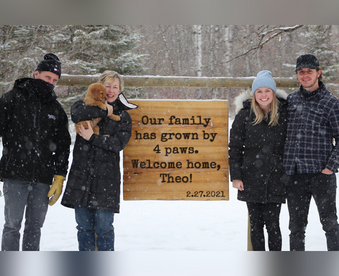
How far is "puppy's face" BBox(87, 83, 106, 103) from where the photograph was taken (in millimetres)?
2369

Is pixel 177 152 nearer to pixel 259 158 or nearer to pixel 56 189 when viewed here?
pixel 259 158

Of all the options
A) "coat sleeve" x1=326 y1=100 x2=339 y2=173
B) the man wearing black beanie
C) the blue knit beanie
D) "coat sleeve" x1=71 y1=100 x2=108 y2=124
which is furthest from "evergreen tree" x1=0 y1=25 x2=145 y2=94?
"coat sleeve" x1=326 y1=100 x2=339 y2=173

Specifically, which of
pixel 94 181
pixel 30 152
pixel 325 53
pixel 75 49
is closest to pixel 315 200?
pixel 94 181

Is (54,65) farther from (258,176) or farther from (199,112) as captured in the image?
(258,176)

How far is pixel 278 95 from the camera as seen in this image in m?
2.57

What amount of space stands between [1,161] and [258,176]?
1980 mm

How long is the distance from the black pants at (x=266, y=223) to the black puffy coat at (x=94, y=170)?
110cm

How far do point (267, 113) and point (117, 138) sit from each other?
4.02 feet

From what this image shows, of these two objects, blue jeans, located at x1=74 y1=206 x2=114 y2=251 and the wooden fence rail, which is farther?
the wooden fence rail

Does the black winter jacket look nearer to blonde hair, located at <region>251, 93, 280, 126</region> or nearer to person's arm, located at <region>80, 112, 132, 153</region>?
person's arm, located at <region>80, 112, 132, 153</region>

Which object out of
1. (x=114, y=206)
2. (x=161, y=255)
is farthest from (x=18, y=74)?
(x=161, y=255)

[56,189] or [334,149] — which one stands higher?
[334,149]

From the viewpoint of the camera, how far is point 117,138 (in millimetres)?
2416

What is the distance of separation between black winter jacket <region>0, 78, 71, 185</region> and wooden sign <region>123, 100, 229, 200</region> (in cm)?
62
